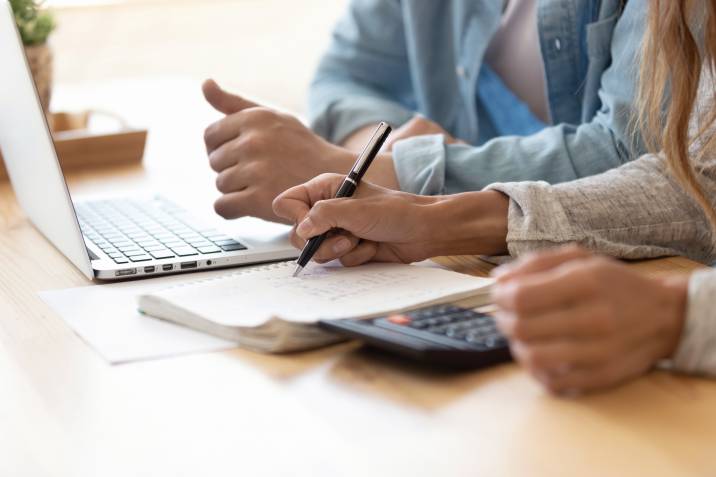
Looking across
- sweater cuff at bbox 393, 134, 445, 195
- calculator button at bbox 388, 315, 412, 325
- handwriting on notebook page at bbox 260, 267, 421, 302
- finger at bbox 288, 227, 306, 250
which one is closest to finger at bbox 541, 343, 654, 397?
calculator button at bbox 388, 315, 412, 325

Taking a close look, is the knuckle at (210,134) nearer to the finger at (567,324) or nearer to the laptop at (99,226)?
the laptop at (99,226)

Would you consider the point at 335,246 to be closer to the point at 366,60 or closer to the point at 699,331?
the point at 699,331

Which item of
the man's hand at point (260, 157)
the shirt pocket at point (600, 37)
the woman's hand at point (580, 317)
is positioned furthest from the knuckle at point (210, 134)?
the woman's hand at point (580, 317)

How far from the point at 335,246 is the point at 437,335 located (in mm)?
233

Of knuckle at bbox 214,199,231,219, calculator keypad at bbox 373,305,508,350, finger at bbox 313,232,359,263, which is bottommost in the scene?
knuckle at bbox 214,199,231,219

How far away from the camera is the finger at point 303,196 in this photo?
3.05ft

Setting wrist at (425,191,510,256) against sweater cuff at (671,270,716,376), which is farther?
wrist at (425,191,510,256)

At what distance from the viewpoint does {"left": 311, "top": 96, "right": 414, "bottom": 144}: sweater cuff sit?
144 cm

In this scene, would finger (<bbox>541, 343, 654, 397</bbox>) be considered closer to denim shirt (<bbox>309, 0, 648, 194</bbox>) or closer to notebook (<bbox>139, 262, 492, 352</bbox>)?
notebook (<bbox>139, 262, 492, 352</bbox>)

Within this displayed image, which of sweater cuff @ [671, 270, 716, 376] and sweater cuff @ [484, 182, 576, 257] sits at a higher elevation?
sweater cuff @ [671, 270, 716, 376]

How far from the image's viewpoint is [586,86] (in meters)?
1.26

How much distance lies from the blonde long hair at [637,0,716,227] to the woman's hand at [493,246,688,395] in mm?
312

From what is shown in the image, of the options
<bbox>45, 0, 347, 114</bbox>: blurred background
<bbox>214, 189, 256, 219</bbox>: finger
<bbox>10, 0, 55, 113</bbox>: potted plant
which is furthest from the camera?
<bbox>45, 0, 347, 114</bbox>: blurred background

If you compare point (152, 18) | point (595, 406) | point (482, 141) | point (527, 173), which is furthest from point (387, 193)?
point (152, 18)
